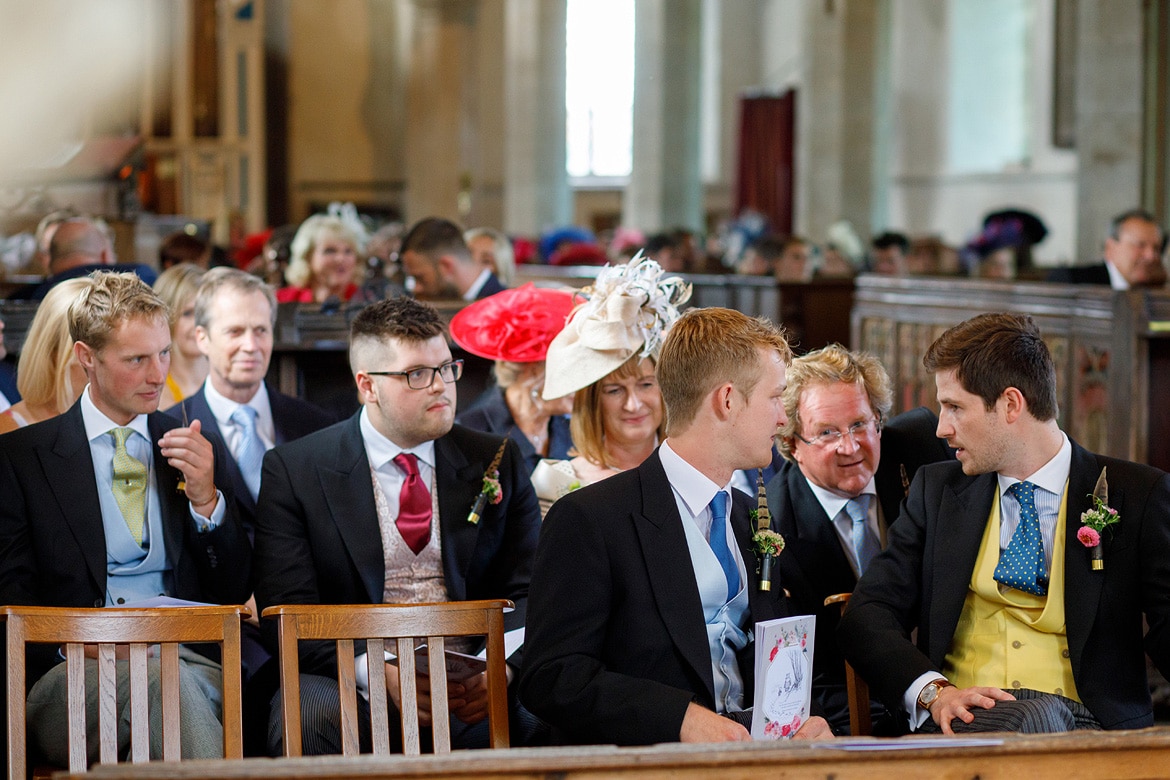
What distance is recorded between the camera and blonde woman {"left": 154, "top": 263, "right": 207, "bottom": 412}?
4.76 m

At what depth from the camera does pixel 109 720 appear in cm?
265

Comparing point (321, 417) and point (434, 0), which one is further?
point (434, 0)

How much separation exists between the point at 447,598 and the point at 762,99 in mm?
22074

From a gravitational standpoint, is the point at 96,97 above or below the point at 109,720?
above

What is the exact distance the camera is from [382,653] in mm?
2719

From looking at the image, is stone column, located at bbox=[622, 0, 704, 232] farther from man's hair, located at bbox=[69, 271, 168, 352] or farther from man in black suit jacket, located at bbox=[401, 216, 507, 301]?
man's hair, located at bbox=[69, 271, 168, 352]

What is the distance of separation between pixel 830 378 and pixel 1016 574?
2.47ft

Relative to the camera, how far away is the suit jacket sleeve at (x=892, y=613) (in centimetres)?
283

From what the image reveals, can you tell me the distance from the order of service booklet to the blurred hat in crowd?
1.83m

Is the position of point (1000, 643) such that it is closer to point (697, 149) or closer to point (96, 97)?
point (96, 97)

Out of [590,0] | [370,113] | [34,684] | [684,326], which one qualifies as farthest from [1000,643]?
[590,0]

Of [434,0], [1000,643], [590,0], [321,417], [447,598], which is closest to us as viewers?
[1000,643]

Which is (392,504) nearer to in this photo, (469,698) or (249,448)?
(469,698)

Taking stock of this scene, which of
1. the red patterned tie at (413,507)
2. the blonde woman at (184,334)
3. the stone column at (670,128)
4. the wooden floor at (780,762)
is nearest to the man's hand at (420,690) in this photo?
the red patterned tie at (413,507)
